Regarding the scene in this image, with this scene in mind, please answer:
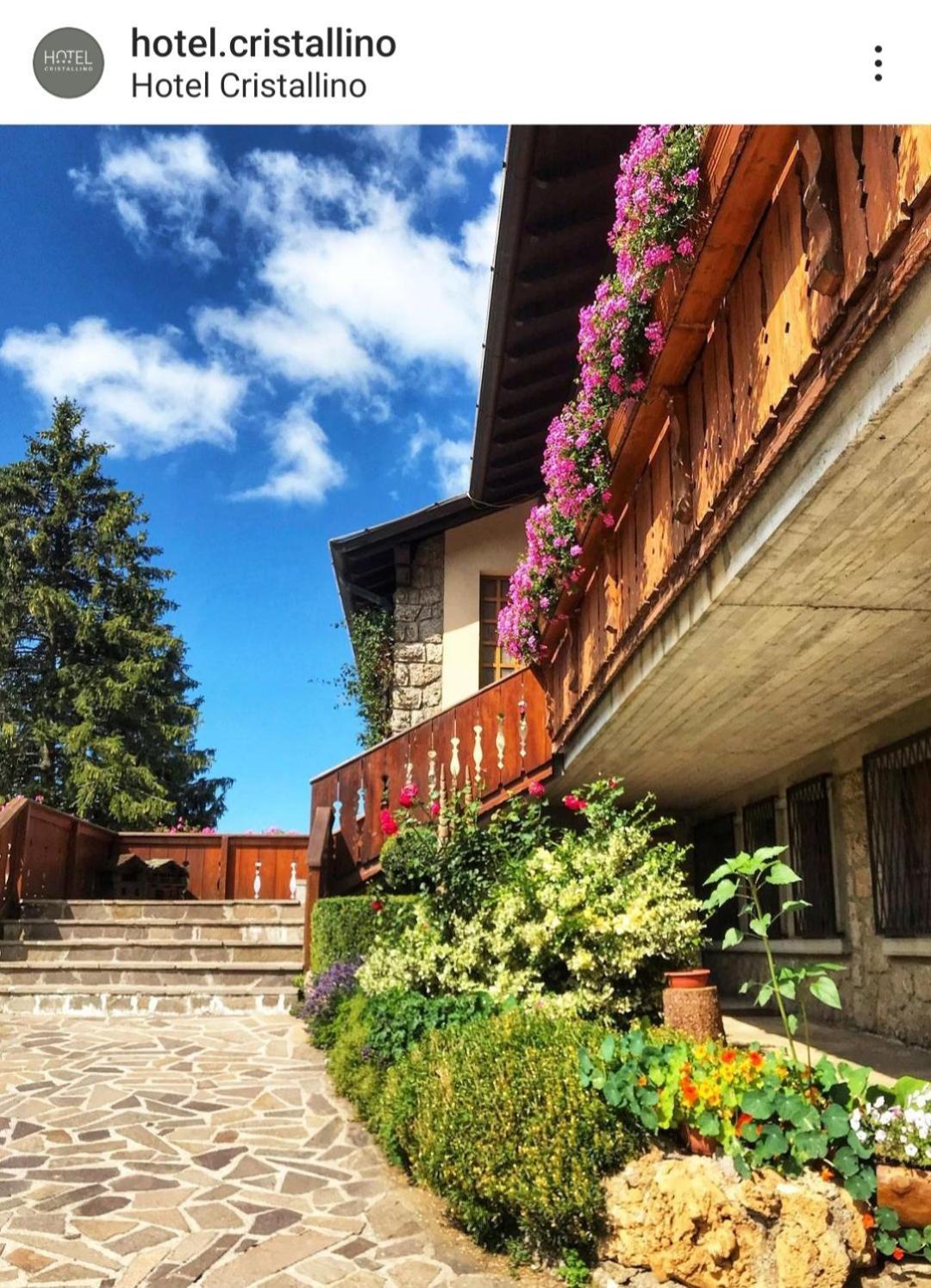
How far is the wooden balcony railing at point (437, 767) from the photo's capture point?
30.9ft

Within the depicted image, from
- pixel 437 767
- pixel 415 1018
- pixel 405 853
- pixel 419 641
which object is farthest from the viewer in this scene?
pixel 419 641

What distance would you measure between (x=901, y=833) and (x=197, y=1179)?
5010 millimetres

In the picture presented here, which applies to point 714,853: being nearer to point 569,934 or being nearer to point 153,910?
A: point 569,934

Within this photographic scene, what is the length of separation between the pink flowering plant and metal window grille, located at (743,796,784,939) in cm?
367

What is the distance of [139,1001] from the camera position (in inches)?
348

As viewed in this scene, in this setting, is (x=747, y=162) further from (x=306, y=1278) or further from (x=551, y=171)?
(x=551, y=171)

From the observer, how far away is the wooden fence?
11.6 metres

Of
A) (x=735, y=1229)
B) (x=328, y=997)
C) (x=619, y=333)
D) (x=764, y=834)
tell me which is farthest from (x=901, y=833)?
(x=328, y=997)

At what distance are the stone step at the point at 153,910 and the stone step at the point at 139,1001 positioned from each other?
61.2 inches

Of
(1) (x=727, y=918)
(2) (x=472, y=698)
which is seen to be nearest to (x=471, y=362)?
(2) (x=472, y=698)

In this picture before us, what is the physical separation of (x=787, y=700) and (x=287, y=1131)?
406 cm
